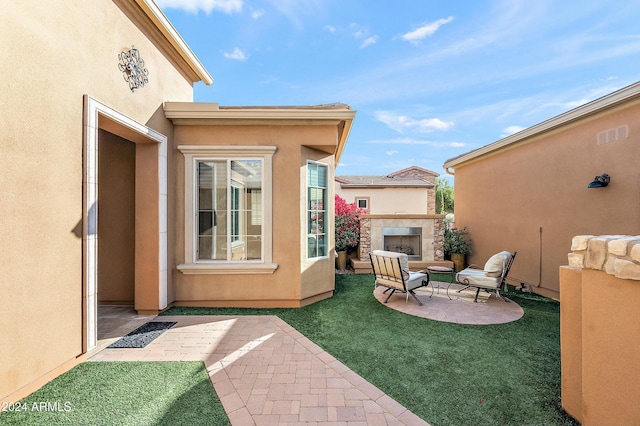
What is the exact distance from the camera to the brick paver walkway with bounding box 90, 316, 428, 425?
8.29 ft

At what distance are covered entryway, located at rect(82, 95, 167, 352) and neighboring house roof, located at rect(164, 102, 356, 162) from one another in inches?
29.1

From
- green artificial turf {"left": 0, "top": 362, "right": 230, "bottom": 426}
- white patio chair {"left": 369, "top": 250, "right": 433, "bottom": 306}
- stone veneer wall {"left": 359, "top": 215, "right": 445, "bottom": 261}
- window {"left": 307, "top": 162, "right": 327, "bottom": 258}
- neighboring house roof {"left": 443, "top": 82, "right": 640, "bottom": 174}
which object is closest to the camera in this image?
green artificial turf {"left": 0, "top": 362, "right": 230, "bottom": 426}

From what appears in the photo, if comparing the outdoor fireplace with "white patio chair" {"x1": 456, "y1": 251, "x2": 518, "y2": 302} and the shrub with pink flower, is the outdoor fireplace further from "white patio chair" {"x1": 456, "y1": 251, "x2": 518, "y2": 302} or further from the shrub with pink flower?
"white patio chair" {"x1": 456, "y1": 251, "x2": 518, "y2": 302}

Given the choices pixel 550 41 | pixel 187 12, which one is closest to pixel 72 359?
pixel 187 12

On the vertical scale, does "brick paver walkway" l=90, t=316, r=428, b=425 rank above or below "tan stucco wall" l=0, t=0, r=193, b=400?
below

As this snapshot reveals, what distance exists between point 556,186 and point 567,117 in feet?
5.80

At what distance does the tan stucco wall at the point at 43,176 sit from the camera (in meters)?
2.65

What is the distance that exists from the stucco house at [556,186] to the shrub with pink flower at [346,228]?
4760 millimetres

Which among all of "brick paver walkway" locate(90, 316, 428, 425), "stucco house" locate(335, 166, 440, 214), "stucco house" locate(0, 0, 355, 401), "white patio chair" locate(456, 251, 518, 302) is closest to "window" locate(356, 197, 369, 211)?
"stucco house" locate(335, 166, 440, 214)

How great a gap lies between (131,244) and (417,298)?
6947 mm

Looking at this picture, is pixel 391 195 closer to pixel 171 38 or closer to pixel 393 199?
pixel 393 199

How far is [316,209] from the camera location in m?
6.05

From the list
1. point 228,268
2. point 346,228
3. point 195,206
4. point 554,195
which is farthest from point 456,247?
point 195,206

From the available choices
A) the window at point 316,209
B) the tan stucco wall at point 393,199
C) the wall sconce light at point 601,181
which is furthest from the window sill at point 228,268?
the tan stucco wall at point 393,199
